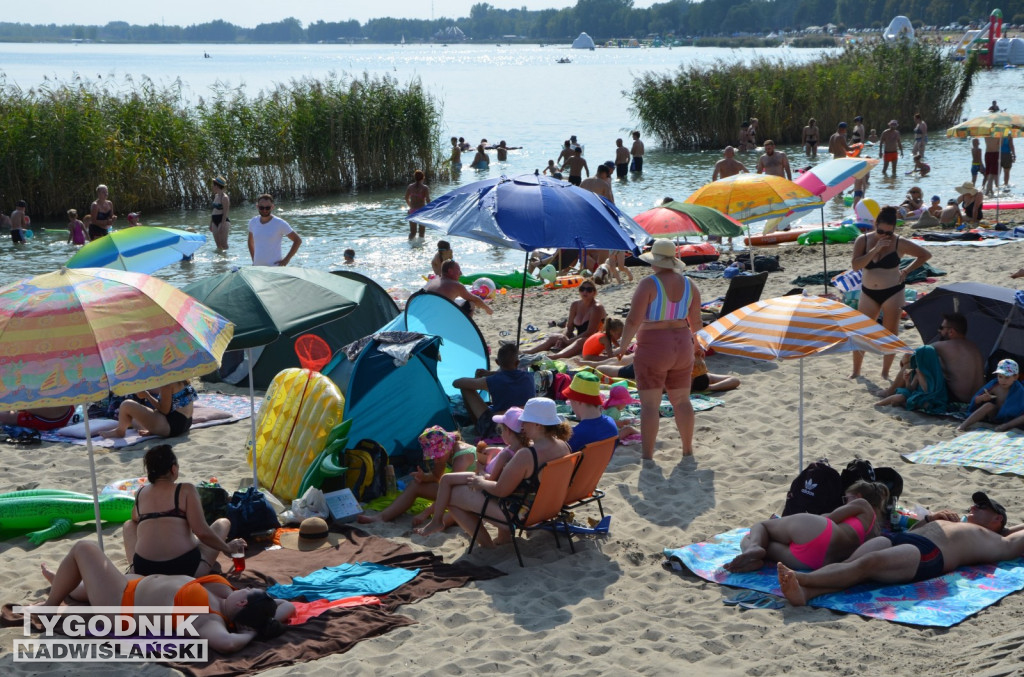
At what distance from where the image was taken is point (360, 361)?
6871mm

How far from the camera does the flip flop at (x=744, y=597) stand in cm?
493

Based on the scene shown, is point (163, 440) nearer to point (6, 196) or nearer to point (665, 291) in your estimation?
point (665, 291)

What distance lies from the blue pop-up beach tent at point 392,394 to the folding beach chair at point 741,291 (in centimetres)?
389

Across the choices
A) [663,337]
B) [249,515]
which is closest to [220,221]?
[663,337]

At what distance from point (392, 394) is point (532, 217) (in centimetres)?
168

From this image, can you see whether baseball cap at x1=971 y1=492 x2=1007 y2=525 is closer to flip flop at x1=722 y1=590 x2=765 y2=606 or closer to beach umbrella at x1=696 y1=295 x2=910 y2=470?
beach umbrella at x1=696 y1=295 x2=910 y2=470

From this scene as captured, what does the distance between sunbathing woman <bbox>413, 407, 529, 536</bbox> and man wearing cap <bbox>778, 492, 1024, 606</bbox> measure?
1.57 metres

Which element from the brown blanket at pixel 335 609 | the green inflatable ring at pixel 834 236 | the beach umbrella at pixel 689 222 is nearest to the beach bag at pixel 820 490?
the brown blanket at pixel 335 609

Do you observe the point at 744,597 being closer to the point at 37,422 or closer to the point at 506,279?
the point at 37,422

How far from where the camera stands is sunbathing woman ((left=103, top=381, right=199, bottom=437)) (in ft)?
25.1

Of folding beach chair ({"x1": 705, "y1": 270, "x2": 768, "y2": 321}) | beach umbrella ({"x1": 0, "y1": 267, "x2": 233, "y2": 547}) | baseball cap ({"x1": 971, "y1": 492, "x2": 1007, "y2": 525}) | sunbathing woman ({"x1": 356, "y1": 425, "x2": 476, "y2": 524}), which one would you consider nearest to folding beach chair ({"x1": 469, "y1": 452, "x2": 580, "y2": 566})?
sunbathing woman ({"x1": 356, "y1": 425, "x2": 476, "y2": 524})

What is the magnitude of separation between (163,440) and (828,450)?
16.5ft

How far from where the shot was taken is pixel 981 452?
663 centimetres

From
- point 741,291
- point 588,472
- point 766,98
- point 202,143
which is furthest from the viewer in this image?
point 766,98
